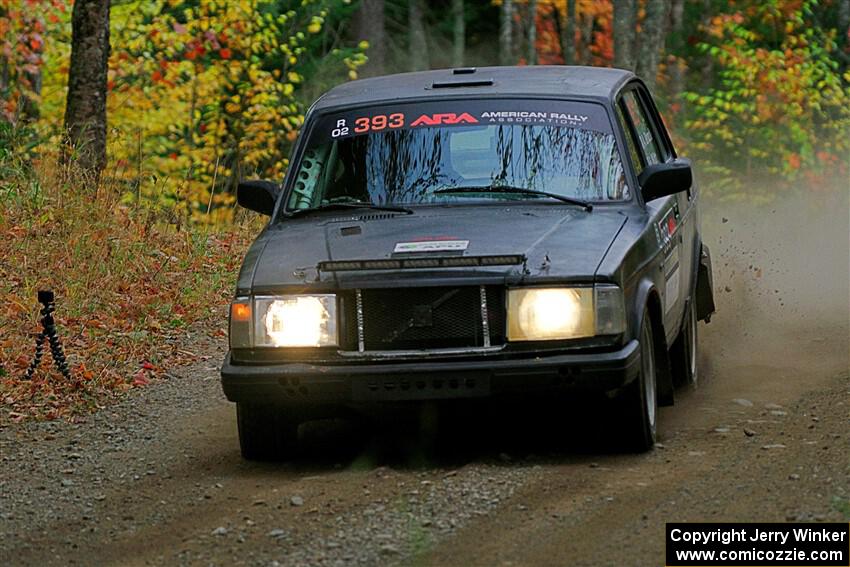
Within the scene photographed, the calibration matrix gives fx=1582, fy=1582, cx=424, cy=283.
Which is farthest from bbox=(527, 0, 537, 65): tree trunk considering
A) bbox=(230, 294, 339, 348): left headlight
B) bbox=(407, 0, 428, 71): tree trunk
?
bbox=(230, 294, 339, 348): left headlight

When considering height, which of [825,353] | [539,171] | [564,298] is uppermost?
[539,171]

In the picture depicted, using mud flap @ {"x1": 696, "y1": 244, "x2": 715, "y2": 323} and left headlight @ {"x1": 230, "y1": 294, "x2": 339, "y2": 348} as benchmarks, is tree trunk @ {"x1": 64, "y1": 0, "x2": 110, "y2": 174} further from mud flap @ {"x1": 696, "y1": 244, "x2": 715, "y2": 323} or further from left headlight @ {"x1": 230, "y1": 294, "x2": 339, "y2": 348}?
left headlight @ {"x1": 230, "y1": 294, "x2": 339, "y2": 348}

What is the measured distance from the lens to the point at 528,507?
6035mm

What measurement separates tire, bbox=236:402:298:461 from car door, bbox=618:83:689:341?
1.92 meters

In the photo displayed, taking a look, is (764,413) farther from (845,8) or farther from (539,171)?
(845,8)

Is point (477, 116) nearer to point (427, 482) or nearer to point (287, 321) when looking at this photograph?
point (287, 321)

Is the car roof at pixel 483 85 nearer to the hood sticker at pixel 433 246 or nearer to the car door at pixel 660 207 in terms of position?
the car door at pixel 660 207

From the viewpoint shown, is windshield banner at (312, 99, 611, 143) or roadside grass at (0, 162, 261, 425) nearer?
windshield banner at (312, 99, 611, 143)

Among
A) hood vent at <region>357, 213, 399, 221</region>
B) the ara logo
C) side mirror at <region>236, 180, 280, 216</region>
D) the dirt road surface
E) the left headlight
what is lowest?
the dirt road surface

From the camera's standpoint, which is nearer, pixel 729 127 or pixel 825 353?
pixel 825 353

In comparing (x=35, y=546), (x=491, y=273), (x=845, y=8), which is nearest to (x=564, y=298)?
(x=491, y=273)

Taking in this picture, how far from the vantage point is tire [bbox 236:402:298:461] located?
7.09 m

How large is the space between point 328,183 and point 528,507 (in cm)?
251

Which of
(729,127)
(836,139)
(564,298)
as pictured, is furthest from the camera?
(729,127)
